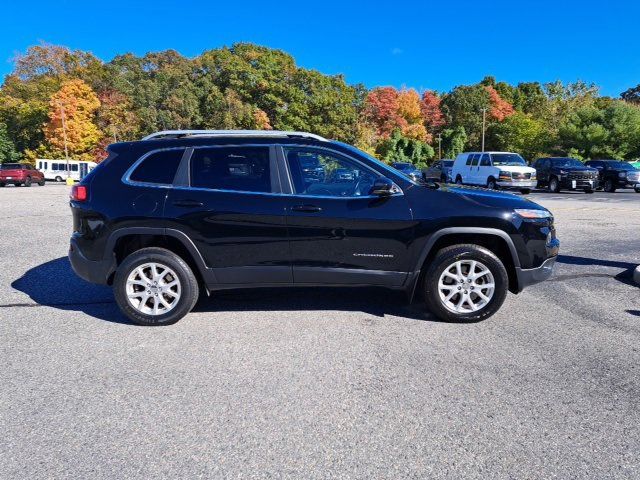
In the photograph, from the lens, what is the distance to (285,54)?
189 feet

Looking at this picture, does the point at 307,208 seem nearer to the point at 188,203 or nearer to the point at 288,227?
the point at 288,227

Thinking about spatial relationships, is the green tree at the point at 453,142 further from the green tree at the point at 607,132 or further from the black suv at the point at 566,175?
the black suv at the point at 566,175

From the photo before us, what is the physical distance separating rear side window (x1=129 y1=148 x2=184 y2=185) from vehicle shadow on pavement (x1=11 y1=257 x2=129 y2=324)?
139cm

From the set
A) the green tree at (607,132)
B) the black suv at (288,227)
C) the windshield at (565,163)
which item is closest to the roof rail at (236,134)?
the black suv at (288,227)

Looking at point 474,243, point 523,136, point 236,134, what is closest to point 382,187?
point 474,243

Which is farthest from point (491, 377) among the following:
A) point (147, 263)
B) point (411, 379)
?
point (147, 263)

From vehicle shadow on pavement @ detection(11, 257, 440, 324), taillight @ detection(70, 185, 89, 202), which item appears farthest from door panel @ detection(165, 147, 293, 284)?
taillight @ detection(70, 185, 89, 202)

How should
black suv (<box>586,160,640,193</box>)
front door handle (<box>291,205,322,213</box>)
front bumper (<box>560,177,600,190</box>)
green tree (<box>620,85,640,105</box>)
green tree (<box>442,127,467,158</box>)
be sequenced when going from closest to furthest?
front door handle (<box>291,205,322,213</box>) → front bumper (<box>560,177,600,190</box>) → black suv (<box>586,160,640,193</box>) → green tree (<box>442,127,467,158</box>) → green tree (<box>620,85,640,105</box>)

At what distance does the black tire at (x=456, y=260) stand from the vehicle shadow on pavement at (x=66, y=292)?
2.93 metres

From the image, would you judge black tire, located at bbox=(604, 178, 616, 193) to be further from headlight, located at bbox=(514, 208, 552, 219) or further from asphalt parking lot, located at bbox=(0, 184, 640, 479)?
headlight, located at bbox=(514, 208, 552, 219)

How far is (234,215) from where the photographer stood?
4422 millimetres

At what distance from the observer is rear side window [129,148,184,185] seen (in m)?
4.56

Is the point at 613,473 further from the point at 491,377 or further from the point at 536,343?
the point at 536,343

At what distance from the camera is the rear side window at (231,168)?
4.52m
